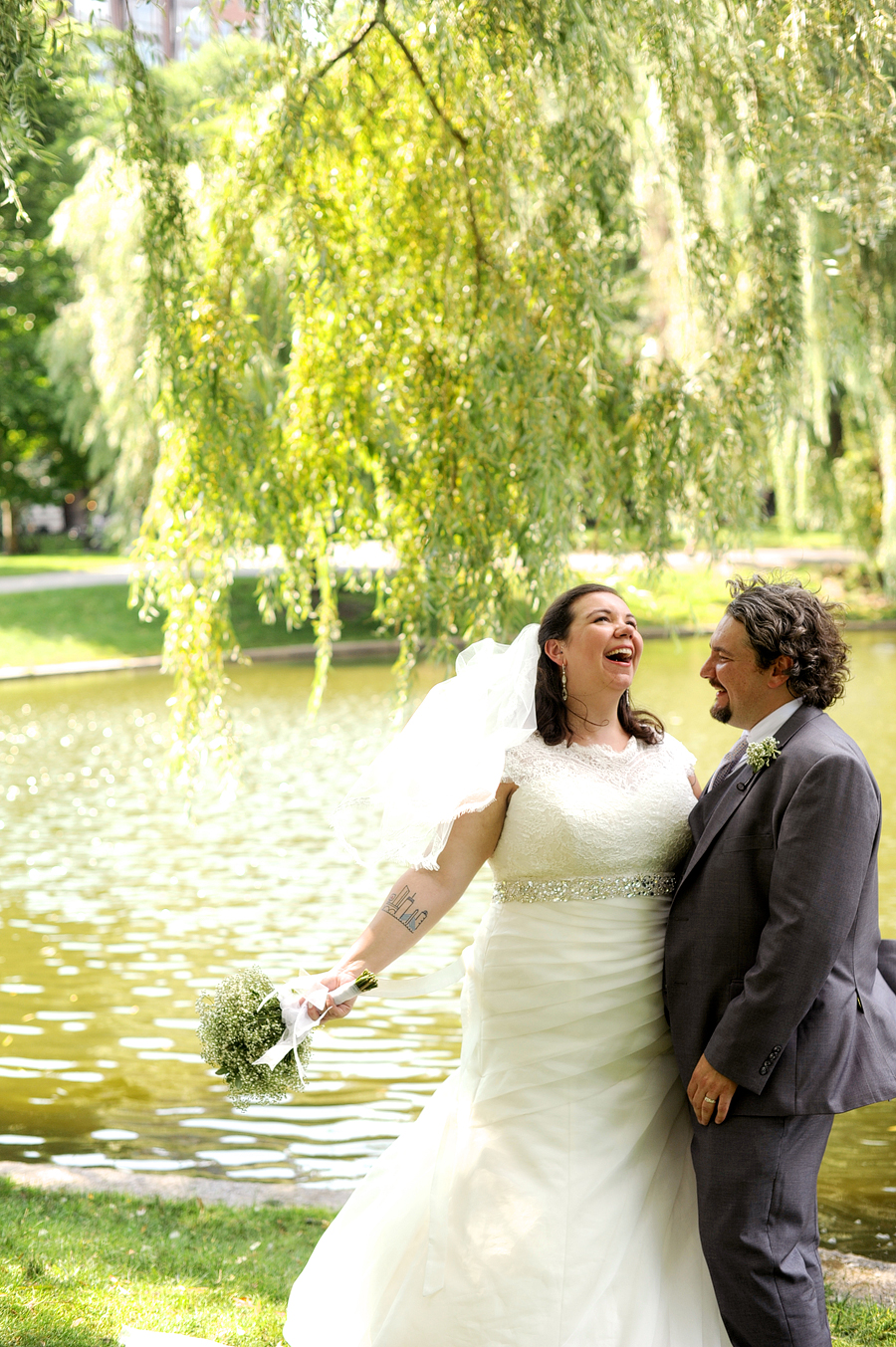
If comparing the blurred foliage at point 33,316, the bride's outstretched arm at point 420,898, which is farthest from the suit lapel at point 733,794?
the blurred foliage at point 33,316

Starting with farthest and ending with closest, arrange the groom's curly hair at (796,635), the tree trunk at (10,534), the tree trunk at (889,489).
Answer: the tree trunk at (10,534) → the tree trunk at (889,489) → the groom's curly hair at (796,635)

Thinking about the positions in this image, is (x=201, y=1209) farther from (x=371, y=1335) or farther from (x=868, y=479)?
(x=868, y=479)

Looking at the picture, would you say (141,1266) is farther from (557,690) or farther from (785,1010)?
(785,1010)

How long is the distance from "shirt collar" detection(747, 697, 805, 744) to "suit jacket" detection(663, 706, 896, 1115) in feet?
0.06

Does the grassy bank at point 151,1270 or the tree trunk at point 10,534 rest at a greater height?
the tree trunk at point 10,534

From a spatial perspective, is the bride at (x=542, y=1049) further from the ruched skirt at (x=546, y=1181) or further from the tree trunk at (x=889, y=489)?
the tree trunk at (x=889, y=489)

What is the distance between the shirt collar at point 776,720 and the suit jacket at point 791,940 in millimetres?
19

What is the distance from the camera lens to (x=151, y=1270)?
148 inches

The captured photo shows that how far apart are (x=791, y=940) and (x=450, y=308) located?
136 inches

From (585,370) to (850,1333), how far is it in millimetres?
3380

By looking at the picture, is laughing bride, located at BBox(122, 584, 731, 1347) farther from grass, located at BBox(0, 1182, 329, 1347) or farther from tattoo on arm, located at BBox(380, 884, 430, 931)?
grass, located at BBox(0, 1182, 329, 1347)

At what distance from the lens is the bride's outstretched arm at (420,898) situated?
299cm

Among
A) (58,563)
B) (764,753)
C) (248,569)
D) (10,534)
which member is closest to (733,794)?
(764,753)

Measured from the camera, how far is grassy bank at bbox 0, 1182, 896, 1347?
3369mm
